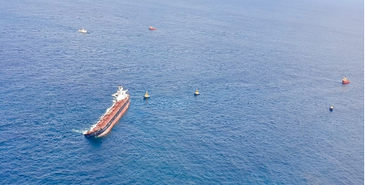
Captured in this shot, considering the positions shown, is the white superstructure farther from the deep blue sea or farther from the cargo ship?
the deep blue sea

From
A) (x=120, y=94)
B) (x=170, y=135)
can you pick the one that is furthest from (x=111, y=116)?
(x=170, y=135)

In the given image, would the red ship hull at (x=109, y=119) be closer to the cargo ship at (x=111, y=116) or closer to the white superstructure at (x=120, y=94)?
the cargo ship at (x=111, y=116)

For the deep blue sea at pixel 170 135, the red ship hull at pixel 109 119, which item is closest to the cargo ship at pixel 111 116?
the red ship hull at pixel 109 119

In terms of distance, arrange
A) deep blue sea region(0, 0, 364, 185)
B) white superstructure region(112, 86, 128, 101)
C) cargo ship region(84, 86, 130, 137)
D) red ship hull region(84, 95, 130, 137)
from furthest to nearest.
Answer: white superstructure region(112, 86, 128, 101)
cargo ship region(84, 86, 130, 137)
red ship hull region(84, 95, 130, 137)
deep blue sea region(0, 0, 364, 185)

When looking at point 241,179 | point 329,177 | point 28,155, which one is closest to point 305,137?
point 329,177

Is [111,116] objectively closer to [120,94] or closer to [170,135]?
[120,94]

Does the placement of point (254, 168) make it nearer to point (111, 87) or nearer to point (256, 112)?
point (256, 112)

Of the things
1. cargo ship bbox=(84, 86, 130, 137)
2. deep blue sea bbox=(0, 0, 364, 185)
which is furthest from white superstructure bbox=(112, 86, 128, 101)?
deep blue sea bbox=(0, 0, 364, 185)

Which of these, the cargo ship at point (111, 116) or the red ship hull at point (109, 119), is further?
the cargo ship at point (111, 116)

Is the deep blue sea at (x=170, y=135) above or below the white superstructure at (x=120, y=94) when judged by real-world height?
below
